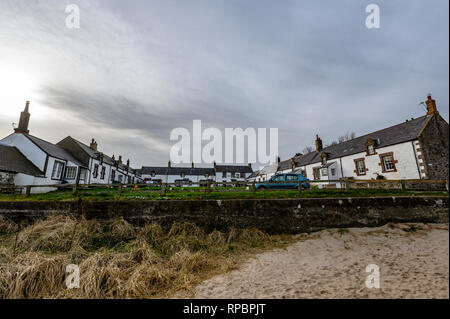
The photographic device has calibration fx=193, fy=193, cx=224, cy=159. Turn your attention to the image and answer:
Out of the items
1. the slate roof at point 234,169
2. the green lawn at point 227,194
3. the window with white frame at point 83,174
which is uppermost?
the slate roof at point 234,169

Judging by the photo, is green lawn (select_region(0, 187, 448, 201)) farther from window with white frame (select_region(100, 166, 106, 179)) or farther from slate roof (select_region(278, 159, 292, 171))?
slate roof (select_region(278, 159, 292, 171))

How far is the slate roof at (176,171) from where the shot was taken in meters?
53.7

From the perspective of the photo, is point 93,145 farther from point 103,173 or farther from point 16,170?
point 16,170

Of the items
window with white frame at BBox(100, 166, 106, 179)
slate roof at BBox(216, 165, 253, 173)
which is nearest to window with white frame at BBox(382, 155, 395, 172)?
window with white frame at BBox(100, 166, 106, 179)

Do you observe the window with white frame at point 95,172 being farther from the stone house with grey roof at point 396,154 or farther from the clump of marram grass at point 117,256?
the stone house with grey roof at point 396,154

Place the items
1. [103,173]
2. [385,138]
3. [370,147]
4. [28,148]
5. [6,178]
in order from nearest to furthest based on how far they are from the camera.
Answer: [6,178] < [28,148] < [385,138] < [370,147] < [103,173]

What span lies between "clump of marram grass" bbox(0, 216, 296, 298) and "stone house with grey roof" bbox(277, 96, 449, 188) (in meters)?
15.2

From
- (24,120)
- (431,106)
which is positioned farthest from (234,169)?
(24,120)

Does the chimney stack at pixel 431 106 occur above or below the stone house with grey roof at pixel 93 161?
above

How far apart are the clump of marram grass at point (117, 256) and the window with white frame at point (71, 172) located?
14.8m

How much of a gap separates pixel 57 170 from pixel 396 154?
35238mm

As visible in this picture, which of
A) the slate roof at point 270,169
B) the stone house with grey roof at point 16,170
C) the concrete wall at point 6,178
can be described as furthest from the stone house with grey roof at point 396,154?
the stone house with grey roof at point 16,170

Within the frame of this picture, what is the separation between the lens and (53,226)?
29.8ft

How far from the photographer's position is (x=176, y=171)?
54.4 metres
